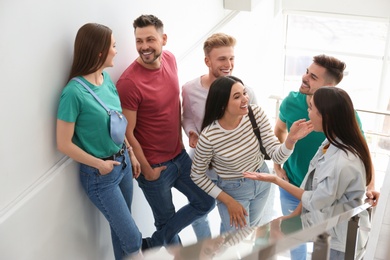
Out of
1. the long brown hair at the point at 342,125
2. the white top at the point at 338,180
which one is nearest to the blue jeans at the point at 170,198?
the white top at the point at 338,180

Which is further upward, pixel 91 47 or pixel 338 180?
pixel 91 47

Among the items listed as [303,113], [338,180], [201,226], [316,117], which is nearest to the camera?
[338,180]

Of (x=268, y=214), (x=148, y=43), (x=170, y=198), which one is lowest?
(x=268, y=214)

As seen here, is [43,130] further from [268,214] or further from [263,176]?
[268,214]

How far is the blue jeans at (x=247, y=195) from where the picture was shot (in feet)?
10.7

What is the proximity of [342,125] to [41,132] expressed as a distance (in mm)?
1545

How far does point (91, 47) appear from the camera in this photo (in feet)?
9.08

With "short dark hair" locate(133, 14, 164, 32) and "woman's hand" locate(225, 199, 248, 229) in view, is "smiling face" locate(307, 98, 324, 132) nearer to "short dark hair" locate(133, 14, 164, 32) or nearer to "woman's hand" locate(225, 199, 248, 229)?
"woman's hand" locate(225, 199, 248, 229)

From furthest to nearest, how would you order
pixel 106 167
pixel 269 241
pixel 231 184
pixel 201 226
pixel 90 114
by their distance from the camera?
pixel 201 226
pixel 231 184
pixel 106 167
pixel 90 114
pixel 269 241

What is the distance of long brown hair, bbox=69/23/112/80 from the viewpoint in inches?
108

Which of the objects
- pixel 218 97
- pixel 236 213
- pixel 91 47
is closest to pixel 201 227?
pixel 236 213

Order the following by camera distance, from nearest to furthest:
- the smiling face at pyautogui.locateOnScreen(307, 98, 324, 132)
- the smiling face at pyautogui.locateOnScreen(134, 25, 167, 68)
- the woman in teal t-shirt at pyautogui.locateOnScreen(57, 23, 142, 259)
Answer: the smiling face at pyautogui.locateOnScreen(307, 98, 324, 132)
the woman in teal t-shirt at pyautogui.locateOnScreen(57, 23, 142, 259)
the smiling face at pyautogui.locateOnScreen(134, 25, 167, 68)

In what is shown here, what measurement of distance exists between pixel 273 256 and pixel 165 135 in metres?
1.99

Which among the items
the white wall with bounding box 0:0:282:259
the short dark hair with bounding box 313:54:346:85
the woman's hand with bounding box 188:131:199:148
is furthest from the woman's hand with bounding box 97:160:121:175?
the short dark hair with bounding box 313:54:346:85
